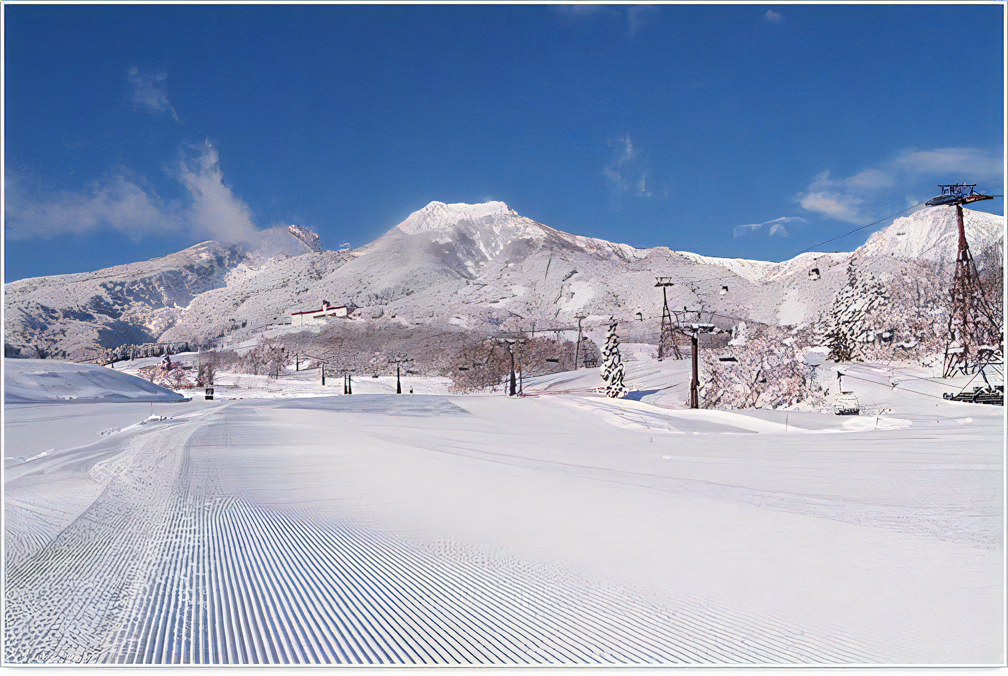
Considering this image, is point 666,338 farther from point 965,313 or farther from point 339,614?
point 339,614

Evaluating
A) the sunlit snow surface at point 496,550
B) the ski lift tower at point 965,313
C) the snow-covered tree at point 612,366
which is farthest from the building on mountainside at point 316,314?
the ski lift tower at point 965,313

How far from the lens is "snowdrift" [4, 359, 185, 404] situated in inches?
152

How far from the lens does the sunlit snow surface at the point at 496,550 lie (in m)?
1.99

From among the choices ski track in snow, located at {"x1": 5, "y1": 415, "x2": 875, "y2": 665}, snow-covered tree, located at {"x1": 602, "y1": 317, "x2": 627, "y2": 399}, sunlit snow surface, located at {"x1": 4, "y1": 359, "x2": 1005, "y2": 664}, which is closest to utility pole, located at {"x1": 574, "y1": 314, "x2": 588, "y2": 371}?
snow-covered tree, located at {"x1": 602, "y1": 317, "x2": 627, "y2": 399}

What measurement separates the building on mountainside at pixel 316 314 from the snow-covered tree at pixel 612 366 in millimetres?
2914

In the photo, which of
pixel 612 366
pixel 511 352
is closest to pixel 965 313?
pixel 612 366

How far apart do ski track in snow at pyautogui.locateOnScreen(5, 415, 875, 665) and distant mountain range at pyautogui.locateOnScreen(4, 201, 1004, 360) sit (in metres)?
2.56

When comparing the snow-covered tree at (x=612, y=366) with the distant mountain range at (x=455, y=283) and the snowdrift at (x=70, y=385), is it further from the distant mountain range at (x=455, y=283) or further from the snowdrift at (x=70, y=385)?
the snowdrift at (x=70, y=385)

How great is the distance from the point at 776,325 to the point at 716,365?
77 cm

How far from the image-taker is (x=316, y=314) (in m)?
5.75

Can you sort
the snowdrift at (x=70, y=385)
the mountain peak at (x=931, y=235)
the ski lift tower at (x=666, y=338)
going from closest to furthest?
the snowdrift at (x=70, y=385), the mountain peak at (x=931, y=235), the ski lift tower at (x=666, y=338)

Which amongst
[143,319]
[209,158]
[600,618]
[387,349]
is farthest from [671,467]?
[143,319]

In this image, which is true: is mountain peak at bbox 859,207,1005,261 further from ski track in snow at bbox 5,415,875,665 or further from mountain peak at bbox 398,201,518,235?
ski track in snow at bbox 5,415,875,665

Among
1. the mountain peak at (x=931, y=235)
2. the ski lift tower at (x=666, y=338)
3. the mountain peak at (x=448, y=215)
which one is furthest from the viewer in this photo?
the ski lift tower at (x=666, y=338)
